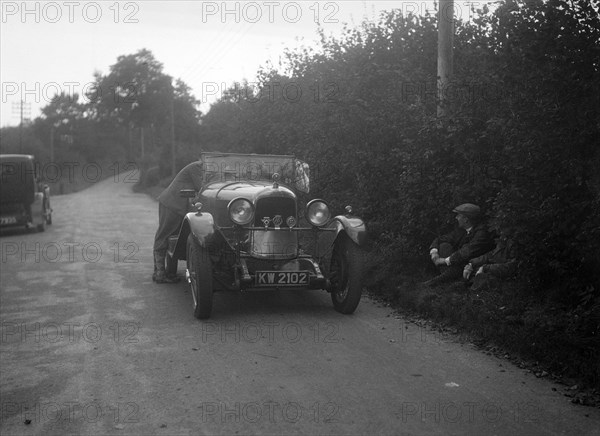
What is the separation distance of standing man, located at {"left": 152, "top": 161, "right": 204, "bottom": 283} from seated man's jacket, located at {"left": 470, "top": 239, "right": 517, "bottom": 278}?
4.28 metres

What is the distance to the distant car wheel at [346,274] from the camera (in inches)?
283

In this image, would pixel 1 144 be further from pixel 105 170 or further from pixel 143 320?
pixel 143 320

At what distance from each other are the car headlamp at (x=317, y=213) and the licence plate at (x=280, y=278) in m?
0.83

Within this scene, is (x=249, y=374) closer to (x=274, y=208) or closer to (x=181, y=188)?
(x=274, y=208)

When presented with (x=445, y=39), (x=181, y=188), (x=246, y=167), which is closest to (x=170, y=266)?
(x=181, y=188)

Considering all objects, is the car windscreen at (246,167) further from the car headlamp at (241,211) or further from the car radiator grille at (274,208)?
the car headlamp at (241,211)

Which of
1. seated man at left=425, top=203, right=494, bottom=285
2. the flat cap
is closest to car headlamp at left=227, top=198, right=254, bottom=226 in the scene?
seated man at left=425, top=203, right=494, bottom=285

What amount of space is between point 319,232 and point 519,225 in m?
2.58

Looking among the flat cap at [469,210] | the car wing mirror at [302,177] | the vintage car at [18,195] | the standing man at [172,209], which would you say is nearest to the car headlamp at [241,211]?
the car wing mirror at [302,177]

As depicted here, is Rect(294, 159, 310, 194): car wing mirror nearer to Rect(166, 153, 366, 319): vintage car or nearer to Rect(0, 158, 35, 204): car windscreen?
Rect(166, 153, 366, 319): vintage car

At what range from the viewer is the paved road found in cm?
418

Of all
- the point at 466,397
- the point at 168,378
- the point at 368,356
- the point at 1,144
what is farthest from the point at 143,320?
the point at 1,144

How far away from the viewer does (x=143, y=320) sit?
A: 23.3 ft

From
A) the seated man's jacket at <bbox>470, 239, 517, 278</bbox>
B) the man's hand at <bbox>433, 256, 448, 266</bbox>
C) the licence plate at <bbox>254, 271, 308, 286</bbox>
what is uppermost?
the seated man's jacket at <bbox>470, 239, 517, 278</bbox>
